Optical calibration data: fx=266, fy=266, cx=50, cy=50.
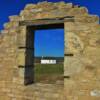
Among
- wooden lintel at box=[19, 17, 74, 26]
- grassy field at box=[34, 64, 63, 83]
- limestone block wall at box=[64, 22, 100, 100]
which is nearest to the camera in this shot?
limestone block wall at box=[64, 22, 100, 100]

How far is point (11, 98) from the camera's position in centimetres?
795

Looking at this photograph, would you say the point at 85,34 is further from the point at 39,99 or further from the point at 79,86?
the point at 39,99

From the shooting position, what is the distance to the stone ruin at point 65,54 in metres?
7.05

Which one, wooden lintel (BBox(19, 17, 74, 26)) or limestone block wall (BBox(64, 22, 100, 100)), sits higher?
wooden lintel (BBox(19, 17, 74, 26))

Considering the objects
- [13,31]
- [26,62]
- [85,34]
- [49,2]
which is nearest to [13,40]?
[13,31]

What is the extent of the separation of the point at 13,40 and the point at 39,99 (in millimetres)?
1942

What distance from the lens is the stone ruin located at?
705 cm

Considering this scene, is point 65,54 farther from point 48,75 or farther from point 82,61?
point 48,75

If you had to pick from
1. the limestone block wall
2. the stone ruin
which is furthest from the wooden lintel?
the limestone block wall

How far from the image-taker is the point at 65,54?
7.29 m

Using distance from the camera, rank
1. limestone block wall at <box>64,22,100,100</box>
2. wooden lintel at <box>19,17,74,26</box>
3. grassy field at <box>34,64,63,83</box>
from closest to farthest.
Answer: limestone block wall at <box>64,22,100,100</box>, wooden lintel at <box>19,17,74,26</box>, grassy field at <box>34,64,63,83</box>

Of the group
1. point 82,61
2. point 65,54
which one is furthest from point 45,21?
point 82,61

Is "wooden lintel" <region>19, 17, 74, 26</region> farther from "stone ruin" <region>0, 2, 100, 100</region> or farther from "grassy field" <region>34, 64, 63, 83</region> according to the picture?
"grassy field" <region>34, 64, 63, 83</region>

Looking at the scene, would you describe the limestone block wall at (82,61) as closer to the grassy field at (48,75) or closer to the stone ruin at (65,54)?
the stone ruin at (65,54)
